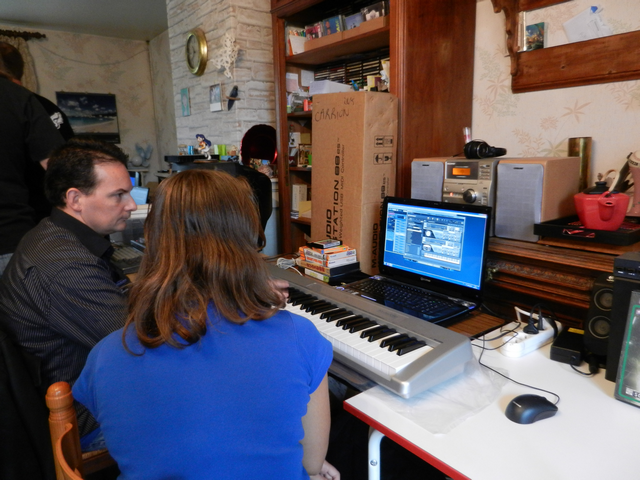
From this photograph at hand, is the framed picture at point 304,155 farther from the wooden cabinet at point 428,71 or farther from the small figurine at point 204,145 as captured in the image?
the small figurine at point 204,145

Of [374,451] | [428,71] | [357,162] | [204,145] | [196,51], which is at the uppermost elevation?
[196,51]

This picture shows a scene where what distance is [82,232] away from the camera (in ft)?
4.31

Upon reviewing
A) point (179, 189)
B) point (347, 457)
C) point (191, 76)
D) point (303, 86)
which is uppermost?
point (191, 76)

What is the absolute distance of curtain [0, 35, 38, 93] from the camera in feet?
17.4

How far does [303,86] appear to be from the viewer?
2613mm

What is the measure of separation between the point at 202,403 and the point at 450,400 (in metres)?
0.56

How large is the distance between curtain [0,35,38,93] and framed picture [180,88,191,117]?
291cm

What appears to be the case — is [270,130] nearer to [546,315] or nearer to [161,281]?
[546,315]

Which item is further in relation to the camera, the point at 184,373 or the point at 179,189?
the point at 179,189

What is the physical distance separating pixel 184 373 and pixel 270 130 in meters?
2.27

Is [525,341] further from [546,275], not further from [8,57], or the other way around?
[8,57]

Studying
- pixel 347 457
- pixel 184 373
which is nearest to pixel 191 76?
pixel 347 457

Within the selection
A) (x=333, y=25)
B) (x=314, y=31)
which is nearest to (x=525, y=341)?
(x=333, y=25)

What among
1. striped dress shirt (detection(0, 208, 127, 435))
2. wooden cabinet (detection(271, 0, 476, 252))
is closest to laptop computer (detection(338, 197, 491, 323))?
wooden cabinet (detection(271, 0, 476, 252))
